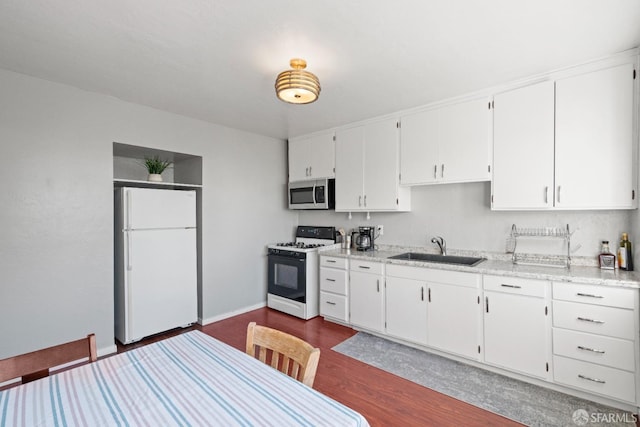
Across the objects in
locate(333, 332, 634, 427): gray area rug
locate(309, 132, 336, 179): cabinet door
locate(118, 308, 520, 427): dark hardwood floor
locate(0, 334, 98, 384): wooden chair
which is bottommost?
locate(118, 308, 520, 427): dark hardwood floor

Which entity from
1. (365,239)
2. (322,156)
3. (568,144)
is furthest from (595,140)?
(322,156)

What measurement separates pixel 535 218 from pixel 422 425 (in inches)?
81.3

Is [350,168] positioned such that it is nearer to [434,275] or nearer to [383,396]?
Answer: [434,275]

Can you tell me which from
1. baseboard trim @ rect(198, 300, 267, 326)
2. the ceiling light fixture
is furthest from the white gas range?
the ceiling light fixture

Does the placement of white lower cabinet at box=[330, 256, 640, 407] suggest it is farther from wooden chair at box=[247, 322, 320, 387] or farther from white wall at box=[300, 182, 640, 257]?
wooden chair at box=[247, 322, 320, 387]

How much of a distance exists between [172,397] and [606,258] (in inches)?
121

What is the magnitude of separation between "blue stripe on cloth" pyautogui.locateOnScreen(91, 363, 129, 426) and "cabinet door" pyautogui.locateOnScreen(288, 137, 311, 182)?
335 centimetres

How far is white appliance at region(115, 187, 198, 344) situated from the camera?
120 inches

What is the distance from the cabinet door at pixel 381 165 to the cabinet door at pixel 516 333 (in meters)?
1.44

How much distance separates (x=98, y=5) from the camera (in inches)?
64.6

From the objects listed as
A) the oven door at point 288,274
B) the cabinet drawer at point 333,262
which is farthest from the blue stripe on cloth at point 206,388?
the oven door at point 288,274

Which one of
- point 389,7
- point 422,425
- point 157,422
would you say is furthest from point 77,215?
point 422,425

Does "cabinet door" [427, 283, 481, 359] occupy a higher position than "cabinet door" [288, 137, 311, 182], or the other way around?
"cabinet door" [288, 137, 311, 182]

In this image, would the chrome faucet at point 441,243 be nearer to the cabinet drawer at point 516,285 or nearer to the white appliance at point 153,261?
the cabinet drawer at point 516,285
